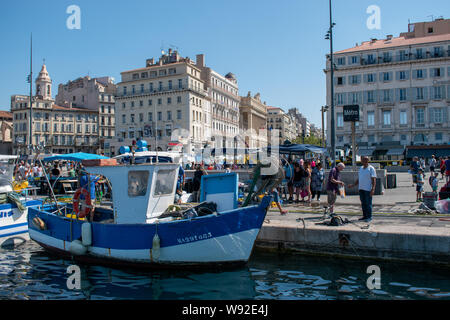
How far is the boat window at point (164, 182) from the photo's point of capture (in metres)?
10.3

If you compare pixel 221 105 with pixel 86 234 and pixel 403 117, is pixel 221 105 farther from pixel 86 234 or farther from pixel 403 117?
pixel 86 234

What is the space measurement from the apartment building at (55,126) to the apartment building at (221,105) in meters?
28.2

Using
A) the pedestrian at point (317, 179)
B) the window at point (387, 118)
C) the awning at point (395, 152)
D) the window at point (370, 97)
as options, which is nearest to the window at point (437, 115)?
the window at point (387, 118)

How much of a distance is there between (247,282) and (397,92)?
59214 millimetres

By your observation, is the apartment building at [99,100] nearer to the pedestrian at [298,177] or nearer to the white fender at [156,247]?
the pedestrian at [298,177]

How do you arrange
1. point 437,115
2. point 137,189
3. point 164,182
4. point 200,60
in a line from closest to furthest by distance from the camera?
point 137,189 < point 164,182 < point 437,115 < point 200,60

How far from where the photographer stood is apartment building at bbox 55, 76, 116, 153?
289 ft

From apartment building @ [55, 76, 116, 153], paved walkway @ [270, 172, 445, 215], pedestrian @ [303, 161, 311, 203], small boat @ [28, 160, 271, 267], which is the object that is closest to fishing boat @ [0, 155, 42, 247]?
small boat @ [28, 160, 271, 267]

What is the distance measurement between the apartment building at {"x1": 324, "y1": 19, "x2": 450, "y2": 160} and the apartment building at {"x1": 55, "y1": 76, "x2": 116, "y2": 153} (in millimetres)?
50090

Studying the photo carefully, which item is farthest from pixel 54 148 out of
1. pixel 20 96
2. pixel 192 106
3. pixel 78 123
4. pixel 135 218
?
pixel 135 218

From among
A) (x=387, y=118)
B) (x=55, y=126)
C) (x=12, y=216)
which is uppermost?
(x=55, y=126)

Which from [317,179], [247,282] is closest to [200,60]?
[317,179]

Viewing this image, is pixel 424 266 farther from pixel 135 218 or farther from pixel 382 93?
pixel 382 93

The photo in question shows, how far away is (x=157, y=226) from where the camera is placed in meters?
9.45
